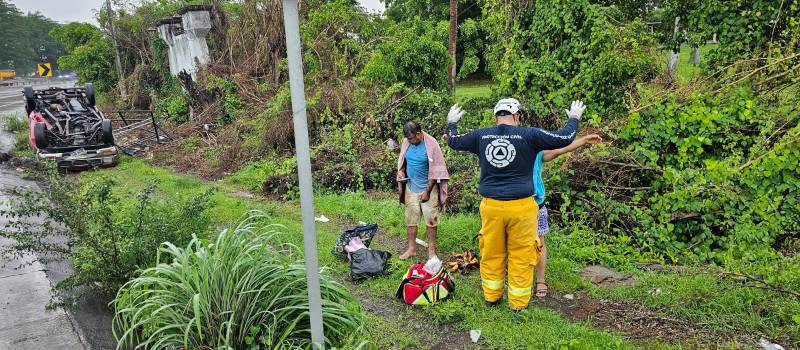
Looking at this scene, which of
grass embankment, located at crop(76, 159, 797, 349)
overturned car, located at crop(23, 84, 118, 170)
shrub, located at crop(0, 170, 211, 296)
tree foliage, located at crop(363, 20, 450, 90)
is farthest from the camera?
overturned car, located at crop(23, 84, 118, 170)

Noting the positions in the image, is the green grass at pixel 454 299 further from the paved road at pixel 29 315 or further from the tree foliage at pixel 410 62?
the tree foliage at pixel 410 62

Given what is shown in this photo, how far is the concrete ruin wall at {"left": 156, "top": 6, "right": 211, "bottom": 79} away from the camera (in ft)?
56.9

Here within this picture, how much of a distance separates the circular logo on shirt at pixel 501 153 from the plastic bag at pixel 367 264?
6.03ft

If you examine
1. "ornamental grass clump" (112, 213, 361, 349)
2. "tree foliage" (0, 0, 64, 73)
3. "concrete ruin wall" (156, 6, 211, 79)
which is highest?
"tree foliage" (0, 0, 64, 73)

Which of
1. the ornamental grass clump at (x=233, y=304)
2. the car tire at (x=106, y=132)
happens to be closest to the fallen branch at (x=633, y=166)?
the ornamental grass clump at (x=233, y=304)

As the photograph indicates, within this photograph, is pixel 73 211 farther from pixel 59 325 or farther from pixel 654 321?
pixel 654 321

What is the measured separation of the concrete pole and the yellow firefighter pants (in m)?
1.89

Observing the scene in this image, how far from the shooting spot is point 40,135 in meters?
12.5

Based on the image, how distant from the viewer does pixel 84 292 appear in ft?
18.2

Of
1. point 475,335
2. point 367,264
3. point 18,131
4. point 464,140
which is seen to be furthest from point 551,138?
point 18,131

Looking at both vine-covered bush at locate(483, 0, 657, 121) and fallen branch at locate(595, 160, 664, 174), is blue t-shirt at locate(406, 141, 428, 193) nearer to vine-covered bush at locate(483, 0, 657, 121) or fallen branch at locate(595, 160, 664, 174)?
fallen branch at locate(595, 160, 664, 174)

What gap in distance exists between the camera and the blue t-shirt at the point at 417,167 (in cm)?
559

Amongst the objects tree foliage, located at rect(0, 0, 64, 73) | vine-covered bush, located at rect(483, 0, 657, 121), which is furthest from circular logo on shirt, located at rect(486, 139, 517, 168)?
tree foliage, located at rect(0, 0, 64, 73)

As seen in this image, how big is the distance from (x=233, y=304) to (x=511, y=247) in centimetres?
231
